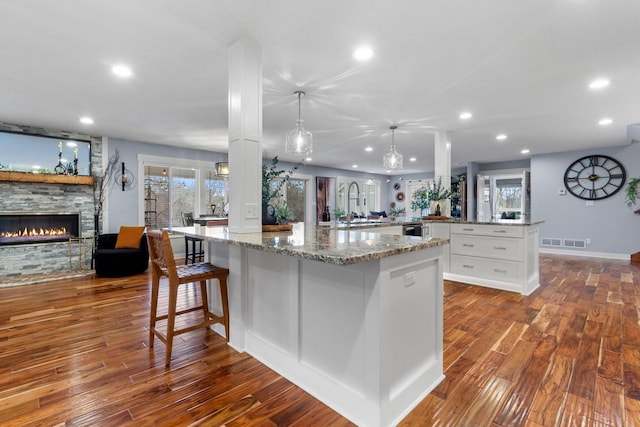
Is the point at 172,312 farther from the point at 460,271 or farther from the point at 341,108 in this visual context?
the point at 460,271

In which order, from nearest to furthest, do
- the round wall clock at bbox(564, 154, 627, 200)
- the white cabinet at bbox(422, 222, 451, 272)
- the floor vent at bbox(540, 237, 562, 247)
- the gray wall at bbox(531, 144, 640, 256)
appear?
the white cabinet at bbox(422, 222, 451, 272), the gray wall at bbox(531, 144, 640, 256), the round wall clock at bbox(564, 154, 627, 200), the floor vent at bbox(540, 237, 562, 247)

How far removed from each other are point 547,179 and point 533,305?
5271 mm

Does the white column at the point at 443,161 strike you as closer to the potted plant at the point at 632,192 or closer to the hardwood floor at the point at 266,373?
the hardwood floor at the point at 266,373

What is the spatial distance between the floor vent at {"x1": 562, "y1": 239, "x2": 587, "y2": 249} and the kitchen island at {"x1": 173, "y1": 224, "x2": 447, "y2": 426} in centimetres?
704

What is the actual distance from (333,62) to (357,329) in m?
2.23

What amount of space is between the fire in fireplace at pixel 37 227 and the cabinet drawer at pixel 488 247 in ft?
20.4

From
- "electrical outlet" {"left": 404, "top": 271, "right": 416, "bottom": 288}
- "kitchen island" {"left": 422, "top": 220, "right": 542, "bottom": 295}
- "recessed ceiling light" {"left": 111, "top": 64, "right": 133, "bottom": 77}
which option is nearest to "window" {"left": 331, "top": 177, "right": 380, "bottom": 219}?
"kitchen island" {"left": 422, "top": 220, "right": 542, "bottom": 295}

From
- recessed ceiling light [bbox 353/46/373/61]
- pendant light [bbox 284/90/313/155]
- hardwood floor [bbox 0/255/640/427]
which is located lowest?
hardwood floor [bbox 0/255/640/427]

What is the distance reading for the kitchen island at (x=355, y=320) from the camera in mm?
1446

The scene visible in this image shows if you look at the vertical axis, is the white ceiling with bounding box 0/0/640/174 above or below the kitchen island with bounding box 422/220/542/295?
above

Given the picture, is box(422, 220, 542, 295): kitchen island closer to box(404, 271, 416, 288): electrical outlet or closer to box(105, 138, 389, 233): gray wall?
box(404, 271, 416, 288): electrical outlet

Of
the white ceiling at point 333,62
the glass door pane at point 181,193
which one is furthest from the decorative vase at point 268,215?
the glass door pane at point 181,193

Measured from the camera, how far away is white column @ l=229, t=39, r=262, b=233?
2.35 m

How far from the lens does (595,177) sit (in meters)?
6.62
